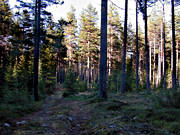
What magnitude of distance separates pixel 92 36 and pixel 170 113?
74.3 ft

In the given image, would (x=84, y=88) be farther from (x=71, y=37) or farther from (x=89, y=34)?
(x=71, y=37)

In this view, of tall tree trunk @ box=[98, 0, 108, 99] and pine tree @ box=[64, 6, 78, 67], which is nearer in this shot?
tall tree trunk @ box=[98, 0, 108, 99]

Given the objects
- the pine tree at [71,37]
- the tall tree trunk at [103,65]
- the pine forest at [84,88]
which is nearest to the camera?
the pine forest at [84,88]

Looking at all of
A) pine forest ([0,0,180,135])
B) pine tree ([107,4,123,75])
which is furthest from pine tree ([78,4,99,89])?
pine tree ([107,4,123,75])

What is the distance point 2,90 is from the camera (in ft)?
25.7

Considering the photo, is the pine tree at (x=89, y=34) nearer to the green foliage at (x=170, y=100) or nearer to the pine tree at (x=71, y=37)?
the pine tree at (x=71, y=37)

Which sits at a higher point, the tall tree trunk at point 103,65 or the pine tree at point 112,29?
the pine tree at point 112,29

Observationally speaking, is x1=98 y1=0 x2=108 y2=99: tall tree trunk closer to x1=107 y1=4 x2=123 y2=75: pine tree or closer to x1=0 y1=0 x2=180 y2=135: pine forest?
x1=0 y1=0 x2=180 y2=135: pine forest

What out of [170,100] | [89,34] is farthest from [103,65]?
[89,34]

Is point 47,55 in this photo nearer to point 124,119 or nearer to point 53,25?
point 53,25

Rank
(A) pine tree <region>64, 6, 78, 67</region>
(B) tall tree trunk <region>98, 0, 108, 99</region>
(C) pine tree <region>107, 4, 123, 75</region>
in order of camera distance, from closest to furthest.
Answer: (B) tall tree trunk <region>98, 0, 108, 99</region> → (C) pine tree <region>107, 4, 123, 75</region> → (A) pine tree <region>64, 6, 78, 67</region>

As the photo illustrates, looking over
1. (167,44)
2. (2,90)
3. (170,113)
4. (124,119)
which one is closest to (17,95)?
(2,90)

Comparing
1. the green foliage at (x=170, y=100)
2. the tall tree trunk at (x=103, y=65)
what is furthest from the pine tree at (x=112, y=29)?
the green foliage at (x=170, y=100)

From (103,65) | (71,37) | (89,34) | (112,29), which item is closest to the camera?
(103,65)
